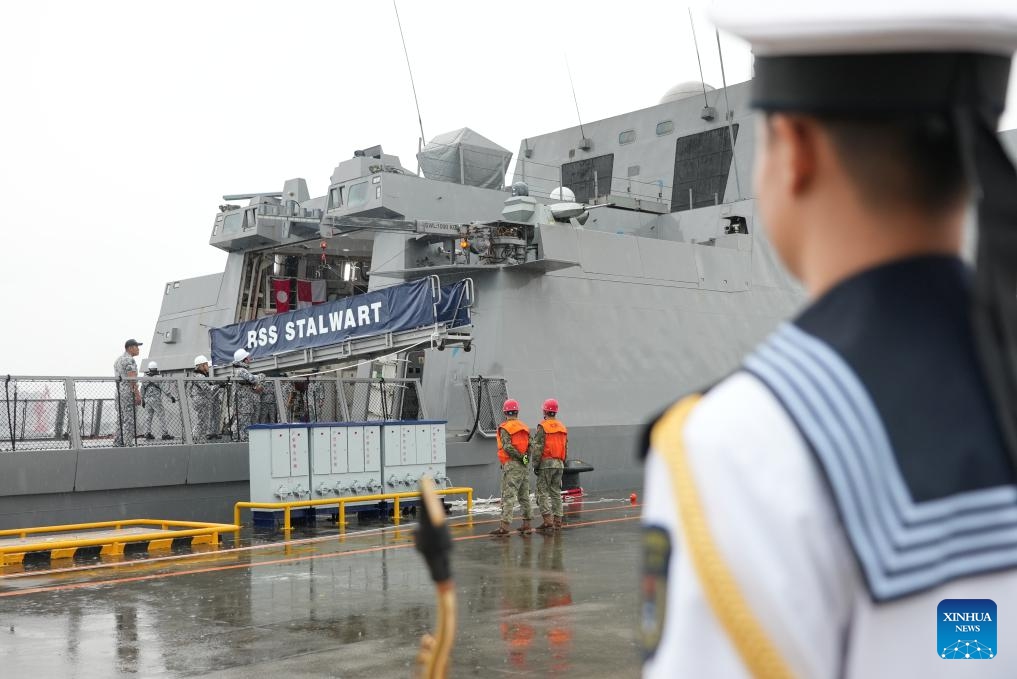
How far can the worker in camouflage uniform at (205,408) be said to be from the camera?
15.1 metres

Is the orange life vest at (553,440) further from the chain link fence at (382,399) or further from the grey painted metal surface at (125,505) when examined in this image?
the grey painted metal surface at (125,505)

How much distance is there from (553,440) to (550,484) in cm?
55

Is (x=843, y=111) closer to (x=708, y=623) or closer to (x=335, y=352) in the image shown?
(x=708, y=623)

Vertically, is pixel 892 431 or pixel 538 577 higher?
pixel 892 431

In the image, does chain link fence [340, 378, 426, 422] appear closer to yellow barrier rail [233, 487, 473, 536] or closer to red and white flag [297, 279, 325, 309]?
yellow barrier rail [233, 487, 473, 536]

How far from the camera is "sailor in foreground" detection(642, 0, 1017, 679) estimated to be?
3.10 feet

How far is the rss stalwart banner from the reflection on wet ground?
481cm

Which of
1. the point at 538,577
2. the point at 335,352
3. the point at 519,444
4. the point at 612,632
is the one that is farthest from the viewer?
the point at 335,352

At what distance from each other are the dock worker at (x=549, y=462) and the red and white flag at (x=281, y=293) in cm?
985

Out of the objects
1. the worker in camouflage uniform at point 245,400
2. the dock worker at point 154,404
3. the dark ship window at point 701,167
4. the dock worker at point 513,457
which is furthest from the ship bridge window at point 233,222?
the dock worker at point 513,457

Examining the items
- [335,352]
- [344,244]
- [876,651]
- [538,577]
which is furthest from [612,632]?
[344,244]

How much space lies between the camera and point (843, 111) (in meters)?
1.04

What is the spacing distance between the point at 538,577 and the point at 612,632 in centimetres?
255

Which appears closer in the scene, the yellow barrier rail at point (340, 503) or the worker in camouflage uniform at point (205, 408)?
the yellow barrier rail at point (340, 503)
